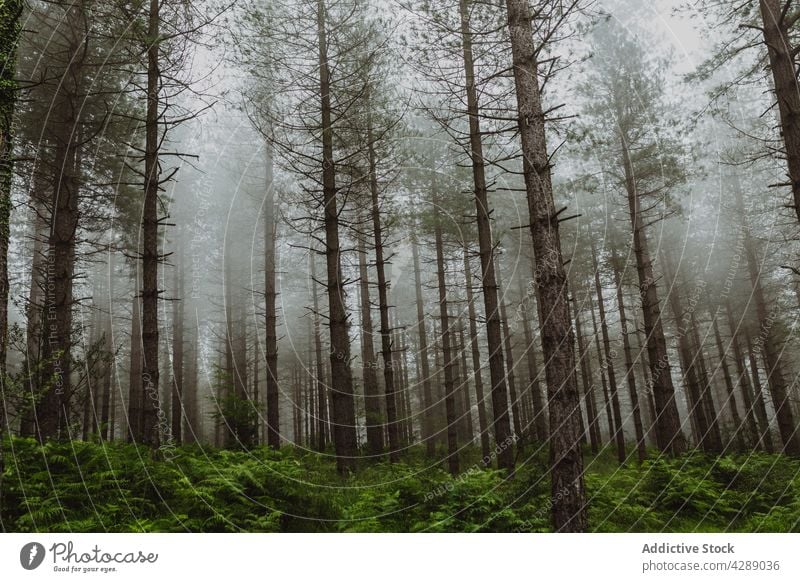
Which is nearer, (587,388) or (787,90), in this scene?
(787,90)

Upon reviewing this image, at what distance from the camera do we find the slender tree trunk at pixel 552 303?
5.13 meters

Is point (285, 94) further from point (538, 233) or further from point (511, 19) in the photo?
point (538, 233)

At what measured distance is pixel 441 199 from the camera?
1703cm

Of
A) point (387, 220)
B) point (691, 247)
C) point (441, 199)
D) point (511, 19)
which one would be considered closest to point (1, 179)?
point (511, 19)

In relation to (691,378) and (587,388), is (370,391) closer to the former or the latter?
(587,388)

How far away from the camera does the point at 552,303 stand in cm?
546

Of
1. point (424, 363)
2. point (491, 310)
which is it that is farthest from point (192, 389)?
point (491, 310)

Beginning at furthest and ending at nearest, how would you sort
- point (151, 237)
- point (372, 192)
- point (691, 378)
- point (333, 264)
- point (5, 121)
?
point (691, 378) < point (372, 192) < point (333, 264) < point (151, 237) < point (5, 121)

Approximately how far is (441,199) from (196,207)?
429 inches

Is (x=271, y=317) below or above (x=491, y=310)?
above
